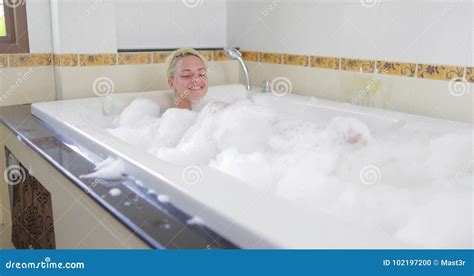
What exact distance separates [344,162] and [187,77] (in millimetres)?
985

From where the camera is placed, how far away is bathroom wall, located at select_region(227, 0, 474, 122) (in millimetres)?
1807

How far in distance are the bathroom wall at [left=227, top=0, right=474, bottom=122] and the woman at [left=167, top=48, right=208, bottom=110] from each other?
538 millimetres

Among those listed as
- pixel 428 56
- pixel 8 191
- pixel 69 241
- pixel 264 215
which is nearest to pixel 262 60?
pixel 428 56

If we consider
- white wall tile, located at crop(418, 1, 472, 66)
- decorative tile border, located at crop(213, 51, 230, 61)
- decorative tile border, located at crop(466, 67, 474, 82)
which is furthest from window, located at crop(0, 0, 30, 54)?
decorative tile border, located at crop(466, 67, 474, 82)

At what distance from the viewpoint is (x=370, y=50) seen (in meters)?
2.12

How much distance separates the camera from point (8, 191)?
2363mm

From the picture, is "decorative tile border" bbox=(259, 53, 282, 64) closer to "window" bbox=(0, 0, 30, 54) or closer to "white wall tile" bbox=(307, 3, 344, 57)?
"white wall tile" bbox=(307, 3, 344, 57)

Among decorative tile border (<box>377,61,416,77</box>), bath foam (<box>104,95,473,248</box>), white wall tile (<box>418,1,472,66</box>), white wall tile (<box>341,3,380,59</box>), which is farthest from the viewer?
white wall tile (<box>341,3,380,59</box>)

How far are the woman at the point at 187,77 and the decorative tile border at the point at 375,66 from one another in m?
0.51

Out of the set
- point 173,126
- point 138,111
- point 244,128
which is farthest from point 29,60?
point 244,128

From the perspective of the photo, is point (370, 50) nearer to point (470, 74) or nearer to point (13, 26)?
point (470, 74)

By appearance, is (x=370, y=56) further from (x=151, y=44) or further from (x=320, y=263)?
(x=320, y=263)

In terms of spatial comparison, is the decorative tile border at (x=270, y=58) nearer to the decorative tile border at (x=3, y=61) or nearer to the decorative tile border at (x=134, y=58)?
the decorative tile border at (x=134, y=58)

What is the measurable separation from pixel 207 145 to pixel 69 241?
0.57 m
